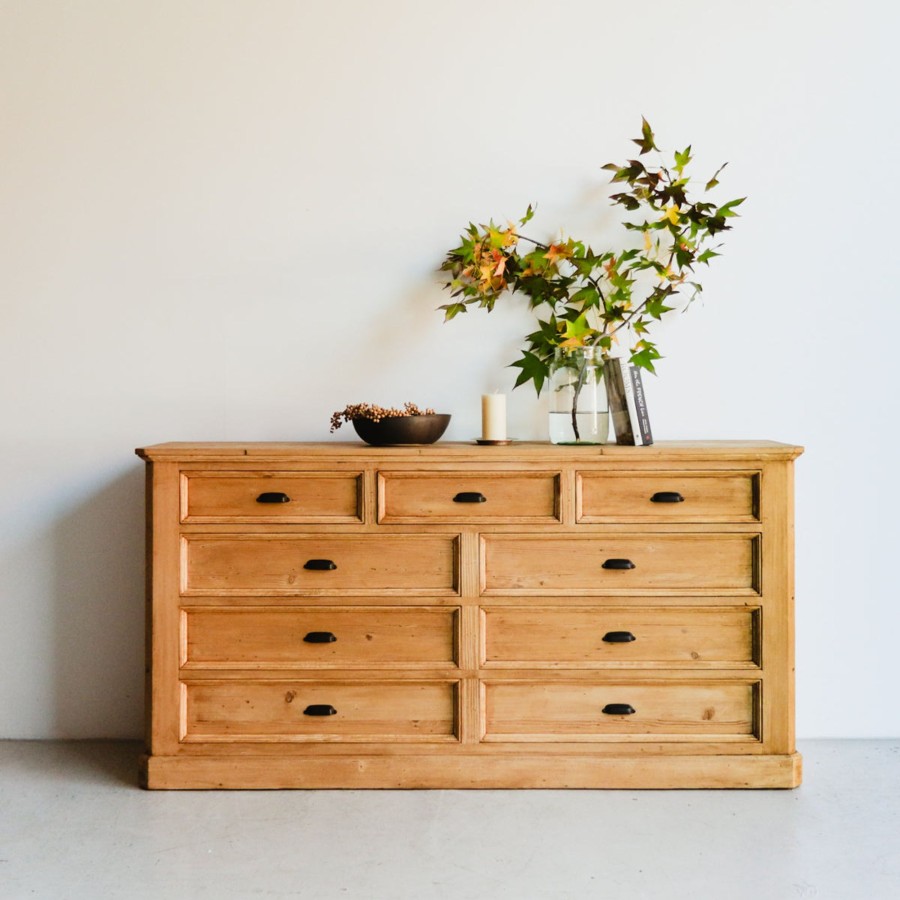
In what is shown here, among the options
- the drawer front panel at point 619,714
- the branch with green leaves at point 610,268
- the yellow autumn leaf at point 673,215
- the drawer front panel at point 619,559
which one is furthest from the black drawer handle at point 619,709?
the yellow autumn leaf at point 673,215

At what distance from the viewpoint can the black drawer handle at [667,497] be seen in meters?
2.58

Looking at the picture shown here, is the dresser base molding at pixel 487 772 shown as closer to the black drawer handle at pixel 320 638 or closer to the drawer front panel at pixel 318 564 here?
the black drawer handle at pixel 320 638

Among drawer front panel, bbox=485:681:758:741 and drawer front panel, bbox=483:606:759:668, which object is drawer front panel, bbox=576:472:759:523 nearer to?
drawer front panel, bbox=483:606:759:668

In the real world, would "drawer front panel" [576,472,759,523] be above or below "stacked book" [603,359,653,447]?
below

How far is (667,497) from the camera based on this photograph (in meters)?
2.58

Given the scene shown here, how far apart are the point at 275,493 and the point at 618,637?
99 cm

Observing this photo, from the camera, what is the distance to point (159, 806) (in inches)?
97.7

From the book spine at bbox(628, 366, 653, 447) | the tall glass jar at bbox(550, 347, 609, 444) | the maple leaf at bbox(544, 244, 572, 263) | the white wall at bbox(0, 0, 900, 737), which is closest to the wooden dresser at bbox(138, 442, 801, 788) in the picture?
the book spine at bbox(628, 366, 653, 447)

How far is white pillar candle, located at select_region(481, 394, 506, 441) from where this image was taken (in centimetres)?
279

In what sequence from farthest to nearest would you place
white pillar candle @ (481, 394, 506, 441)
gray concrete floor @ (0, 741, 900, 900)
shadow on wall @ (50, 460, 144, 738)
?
shadow on wall @ (50, 460, 144, 738) → white pillar candle @ (481, 394, 506, 441) → gray concrete floor @ (0, 741, 900, 900)

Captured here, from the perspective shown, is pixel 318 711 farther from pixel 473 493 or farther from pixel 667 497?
pixel 667 497

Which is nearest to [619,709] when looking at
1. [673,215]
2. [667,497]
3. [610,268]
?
[667,497]

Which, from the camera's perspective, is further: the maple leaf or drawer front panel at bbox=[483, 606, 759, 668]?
the maple leaf

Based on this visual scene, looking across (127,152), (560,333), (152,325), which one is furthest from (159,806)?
(127,152)
